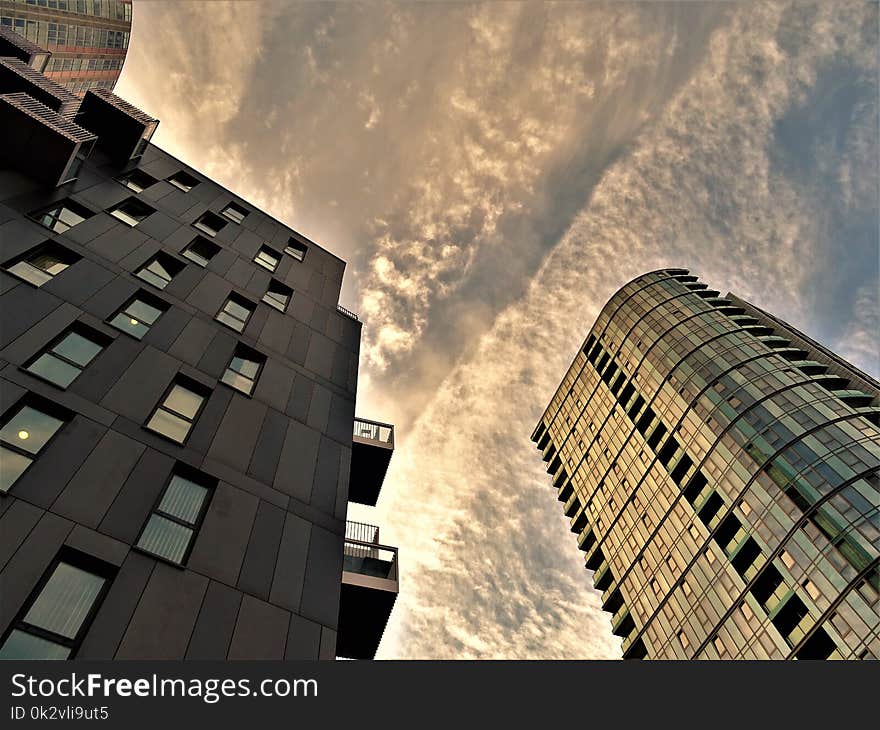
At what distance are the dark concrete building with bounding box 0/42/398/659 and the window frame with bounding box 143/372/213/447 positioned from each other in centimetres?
5

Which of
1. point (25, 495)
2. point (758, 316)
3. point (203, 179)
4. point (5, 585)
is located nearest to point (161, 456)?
point (25, 495)

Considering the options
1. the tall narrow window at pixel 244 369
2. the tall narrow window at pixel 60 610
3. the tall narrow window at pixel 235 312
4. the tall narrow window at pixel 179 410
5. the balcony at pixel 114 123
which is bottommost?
the tall narrow window at pixel 60 610

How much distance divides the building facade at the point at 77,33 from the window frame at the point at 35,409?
9351cm

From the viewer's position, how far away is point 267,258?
84.8ft

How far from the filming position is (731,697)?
8445 millimetres

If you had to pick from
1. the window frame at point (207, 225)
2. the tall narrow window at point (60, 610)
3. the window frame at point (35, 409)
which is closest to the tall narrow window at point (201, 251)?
the window frame at point (207, 225)

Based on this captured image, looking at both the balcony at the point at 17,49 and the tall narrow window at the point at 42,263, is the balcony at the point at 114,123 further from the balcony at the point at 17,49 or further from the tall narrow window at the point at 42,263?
the tall narrow window at the point at 42,263

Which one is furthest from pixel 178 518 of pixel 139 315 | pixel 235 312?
pixel 235 312

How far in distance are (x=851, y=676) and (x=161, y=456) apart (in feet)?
51.3

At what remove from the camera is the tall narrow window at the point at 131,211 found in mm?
20109

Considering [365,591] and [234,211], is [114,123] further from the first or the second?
[365,591]

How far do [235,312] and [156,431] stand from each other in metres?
7.91

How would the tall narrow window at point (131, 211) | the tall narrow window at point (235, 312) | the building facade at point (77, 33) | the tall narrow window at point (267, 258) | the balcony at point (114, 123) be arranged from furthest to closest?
the building facade at point (77, 33), the tall narrow window at point (267, 258), the balcony at point (114, 123), the tall narrow window at point (131, 211), the tall narrow window at point (235, 312)

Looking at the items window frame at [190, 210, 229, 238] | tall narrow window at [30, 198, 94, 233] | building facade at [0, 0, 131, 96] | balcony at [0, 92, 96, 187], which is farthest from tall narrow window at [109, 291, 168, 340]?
building facade at [0, 0, 131, 96]
